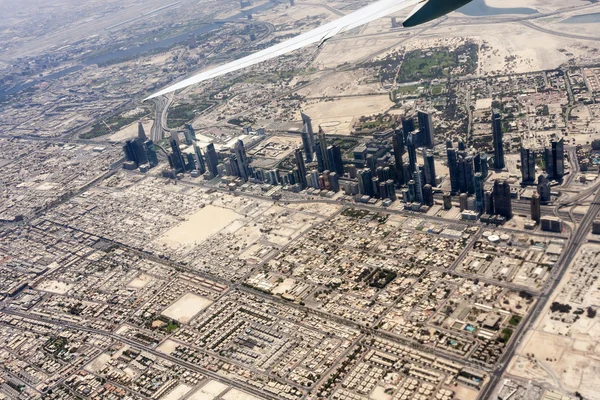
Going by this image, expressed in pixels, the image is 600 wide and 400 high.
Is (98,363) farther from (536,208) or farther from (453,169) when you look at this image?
(536,208)

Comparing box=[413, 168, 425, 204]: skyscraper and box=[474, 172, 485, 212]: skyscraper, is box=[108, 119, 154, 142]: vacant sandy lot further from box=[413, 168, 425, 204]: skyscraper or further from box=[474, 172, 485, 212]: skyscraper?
box=[474, 172, 485, 212]: skyscraper

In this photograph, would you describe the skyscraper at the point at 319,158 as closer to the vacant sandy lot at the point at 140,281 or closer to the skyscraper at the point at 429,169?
the skyscraper at the point at 429,169

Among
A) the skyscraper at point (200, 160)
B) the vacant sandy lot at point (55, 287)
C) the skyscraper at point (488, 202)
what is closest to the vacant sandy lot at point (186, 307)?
the vacant sandy lot at point (55, 287)

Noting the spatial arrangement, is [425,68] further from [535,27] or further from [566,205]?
[566,205]

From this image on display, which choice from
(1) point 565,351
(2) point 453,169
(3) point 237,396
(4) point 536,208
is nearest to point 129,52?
(2) point 453,169

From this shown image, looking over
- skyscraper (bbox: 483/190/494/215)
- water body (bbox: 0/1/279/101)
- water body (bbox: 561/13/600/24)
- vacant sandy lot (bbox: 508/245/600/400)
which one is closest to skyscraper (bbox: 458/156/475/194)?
skyscraper (bbox: 483/190/494/215)
